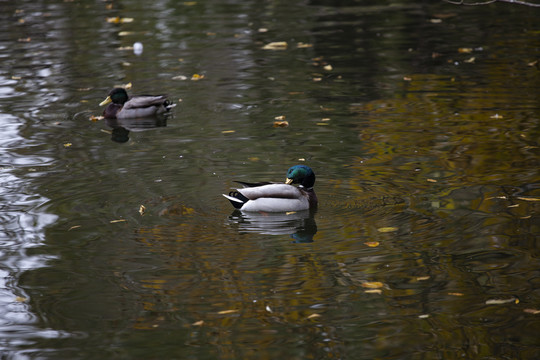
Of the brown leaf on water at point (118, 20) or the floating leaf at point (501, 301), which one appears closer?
the floating leaf at point (501, 301)

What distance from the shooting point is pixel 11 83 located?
15953 millimetres

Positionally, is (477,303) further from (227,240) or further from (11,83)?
(11,83)

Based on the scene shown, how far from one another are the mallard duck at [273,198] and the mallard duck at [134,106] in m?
4.77

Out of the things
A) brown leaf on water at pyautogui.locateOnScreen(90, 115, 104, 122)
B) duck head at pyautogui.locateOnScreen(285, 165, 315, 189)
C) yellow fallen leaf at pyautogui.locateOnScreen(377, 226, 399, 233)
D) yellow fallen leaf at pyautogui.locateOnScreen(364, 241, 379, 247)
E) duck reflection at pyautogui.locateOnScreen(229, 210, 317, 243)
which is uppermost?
duck head at pyautogui.locateOnScreen(285, 165, 315, 189)

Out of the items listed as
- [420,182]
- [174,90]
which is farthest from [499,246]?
[174,90]

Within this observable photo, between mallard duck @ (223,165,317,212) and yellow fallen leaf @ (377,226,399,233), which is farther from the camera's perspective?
mallard duck @ (223,165,317,212)

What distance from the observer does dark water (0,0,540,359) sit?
6.52 meters

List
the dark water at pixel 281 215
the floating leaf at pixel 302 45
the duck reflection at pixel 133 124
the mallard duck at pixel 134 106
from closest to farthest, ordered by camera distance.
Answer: the dark water at pixel 281 215, the duck reflection at pixel 133 124, the mallard duck at pixel 134 106, the floating leaf at pixel 302 45

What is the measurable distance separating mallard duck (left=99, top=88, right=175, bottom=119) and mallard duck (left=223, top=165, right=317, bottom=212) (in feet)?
15.6

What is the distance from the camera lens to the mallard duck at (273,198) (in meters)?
8.92

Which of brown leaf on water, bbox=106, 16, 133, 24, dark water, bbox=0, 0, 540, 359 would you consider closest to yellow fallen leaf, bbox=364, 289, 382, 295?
dark water, bbox=0, 0, 540, 359

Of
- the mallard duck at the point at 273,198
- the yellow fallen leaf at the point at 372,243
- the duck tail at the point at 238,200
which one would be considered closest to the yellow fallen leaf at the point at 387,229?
the yellow fallen leaf at the point at 372,243

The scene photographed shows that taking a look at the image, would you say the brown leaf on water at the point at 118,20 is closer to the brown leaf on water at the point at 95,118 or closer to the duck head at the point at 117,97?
the duck head at the point at 117,97

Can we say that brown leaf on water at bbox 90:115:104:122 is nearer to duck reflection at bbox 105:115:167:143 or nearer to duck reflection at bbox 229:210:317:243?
duck reflection at bbox 105:115:167:143
